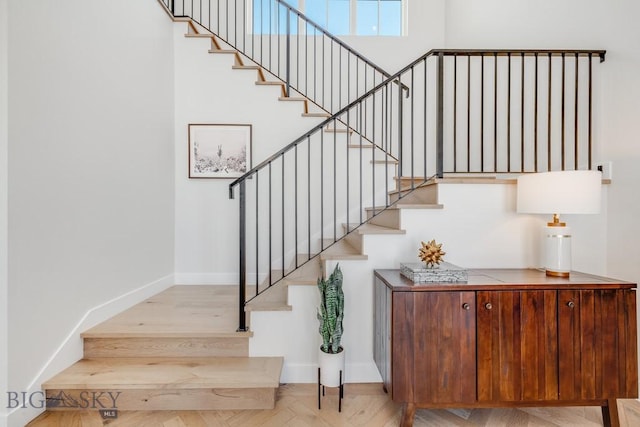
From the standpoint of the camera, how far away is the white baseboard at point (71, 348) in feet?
5.23

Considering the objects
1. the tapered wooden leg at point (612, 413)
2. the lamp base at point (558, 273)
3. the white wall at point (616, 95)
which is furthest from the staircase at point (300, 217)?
the tapered wooden leg at point (612, 413)

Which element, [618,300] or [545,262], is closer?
[618,300]

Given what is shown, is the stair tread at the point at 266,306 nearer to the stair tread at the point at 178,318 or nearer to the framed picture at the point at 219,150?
the stair tread at the point at 178,318

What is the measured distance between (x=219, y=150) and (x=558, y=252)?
10.4 ft

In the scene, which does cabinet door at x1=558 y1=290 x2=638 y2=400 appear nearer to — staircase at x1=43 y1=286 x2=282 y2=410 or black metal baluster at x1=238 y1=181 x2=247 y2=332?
staircase at x1=43 y1=286 x2=282 y2=410

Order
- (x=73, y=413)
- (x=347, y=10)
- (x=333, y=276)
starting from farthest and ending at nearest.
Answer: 1. (x=347, y=10)
2. (x=333, y=276)
3. (x=73, y=413)

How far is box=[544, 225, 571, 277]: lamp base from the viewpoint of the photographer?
182 cm

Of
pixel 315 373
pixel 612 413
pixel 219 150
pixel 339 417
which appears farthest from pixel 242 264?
pixel 612 413

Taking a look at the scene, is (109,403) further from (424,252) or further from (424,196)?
(424,196)

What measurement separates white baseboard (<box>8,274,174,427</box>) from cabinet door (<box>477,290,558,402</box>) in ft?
7.94

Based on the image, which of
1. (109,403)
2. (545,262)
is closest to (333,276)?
(545,262)

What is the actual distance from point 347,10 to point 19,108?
13.5 ft

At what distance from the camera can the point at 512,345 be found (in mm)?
1617

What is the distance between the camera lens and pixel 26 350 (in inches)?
64.2
